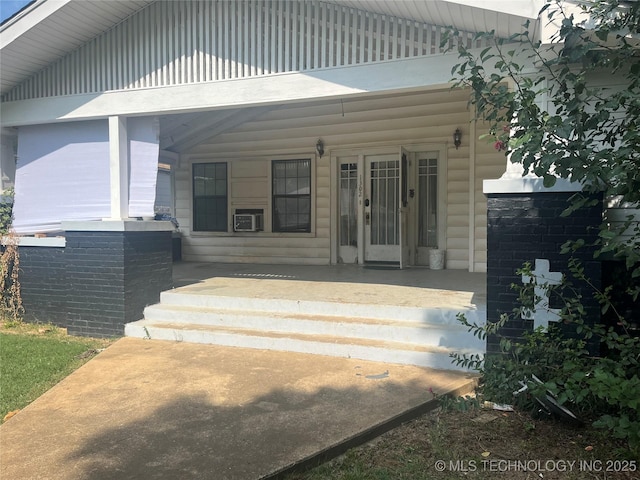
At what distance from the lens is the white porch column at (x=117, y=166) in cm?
566

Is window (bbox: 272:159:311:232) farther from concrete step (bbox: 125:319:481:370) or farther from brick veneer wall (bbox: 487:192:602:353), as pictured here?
brick veneer wall (bbox: 487:192:602:353)

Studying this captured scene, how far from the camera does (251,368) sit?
14.0 feet

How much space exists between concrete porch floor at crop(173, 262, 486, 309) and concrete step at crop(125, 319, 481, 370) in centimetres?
57

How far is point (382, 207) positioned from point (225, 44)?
4.23m

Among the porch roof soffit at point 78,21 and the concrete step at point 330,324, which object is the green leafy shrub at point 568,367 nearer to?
the concrete step at point 330,324

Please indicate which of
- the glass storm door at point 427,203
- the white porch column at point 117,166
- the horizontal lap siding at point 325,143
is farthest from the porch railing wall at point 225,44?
the glass storm door at point 427,203

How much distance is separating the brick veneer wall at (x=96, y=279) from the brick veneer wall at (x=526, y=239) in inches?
155

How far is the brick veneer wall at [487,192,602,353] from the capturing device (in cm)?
365

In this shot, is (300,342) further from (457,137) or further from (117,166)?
(457,137)

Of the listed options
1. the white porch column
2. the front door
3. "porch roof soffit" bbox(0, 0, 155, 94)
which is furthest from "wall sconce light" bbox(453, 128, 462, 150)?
the white porch column

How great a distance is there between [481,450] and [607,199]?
7.35 ft

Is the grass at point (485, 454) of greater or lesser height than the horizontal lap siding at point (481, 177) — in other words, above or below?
below

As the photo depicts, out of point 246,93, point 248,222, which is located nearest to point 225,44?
point 246,93

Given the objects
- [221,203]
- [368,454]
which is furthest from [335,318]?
[221,203]
